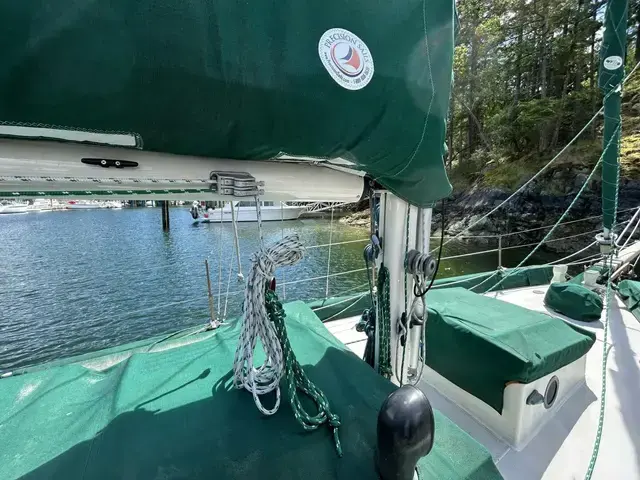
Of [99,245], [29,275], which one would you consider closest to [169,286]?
[29,275]

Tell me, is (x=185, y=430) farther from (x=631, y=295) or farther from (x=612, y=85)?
(x=612, y=85)

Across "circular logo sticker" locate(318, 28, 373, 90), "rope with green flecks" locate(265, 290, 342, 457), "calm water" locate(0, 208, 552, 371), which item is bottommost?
"calm water" locate(0, 208, 552, 371)

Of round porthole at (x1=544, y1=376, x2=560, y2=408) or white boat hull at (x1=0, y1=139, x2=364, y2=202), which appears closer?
white boat hull at (x1=0, y1=139, x2=364, y2=202)

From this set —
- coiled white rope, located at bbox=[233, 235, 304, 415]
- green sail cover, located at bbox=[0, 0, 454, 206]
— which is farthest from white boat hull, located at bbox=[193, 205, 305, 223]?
green sail cover, located at bbox=[0, 0, 454, 206]

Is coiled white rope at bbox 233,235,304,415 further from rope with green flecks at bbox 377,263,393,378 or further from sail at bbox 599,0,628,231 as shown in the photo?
sail at bbox 599,0,628,231

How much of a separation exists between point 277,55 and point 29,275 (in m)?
12.2

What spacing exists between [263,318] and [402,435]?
64 centimetres

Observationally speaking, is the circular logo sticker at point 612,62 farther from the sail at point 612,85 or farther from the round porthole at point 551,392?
the round porthole at point 551,392

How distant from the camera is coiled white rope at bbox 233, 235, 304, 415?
127cm

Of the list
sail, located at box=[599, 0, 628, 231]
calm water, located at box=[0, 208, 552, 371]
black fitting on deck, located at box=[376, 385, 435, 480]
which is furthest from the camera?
calm water, located at box=[0, 208, 552, 371]

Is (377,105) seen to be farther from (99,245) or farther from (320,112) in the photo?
(99,245)

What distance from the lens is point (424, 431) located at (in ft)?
3.34

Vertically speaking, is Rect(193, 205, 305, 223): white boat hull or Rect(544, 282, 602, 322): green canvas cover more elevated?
Rect(193, 205, 305, 223): white boat hull

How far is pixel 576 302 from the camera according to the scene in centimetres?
349
